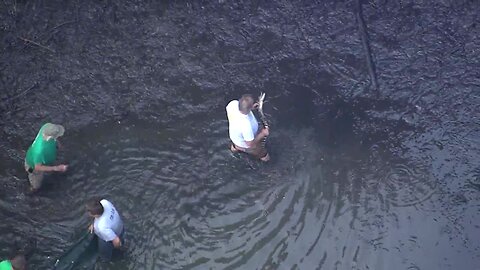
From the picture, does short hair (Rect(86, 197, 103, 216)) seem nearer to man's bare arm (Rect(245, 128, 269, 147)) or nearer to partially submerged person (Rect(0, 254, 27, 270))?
partially submerged person (Rect(0, 254, 27, 270))

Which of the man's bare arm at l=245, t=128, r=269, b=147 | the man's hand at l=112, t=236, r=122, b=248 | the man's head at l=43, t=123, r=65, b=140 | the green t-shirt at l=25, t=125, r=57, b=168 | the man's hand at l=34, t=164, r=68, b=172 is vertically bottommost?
the man's hand at l=112, t=236, r=122, b=248

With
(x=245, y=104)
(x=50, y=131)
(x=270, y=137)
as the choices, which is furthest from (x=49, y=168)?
(x=270, y=137)

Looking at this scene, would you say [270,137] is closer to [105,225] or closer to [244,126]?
[244,126]

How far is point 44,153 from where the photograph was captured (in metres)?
10.1

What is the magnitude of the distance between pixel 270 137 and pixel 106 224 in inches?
152

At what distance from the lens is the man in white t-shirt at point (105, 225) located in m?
9.09

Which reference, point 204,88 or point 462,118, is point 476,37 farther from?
point 204,88

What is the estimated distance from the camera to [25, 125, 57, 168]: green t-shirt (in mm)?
10008

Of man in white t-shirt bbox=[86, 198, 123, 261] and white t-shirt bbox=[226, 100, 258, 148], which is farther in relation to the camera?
white t-shirt bbox=[226, 100, 258, 148]

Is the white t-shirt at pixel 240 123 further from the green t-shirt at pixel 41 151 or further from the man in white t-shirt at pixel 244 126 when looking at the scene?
the green t-shirt at pixel 41 151

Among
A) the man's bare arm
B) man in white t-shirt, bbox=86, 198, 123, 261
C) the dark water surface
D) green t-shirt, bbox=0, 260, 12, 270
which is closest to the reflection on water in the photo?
the dark water surface

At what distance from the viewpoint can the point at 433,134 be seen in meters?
11.6

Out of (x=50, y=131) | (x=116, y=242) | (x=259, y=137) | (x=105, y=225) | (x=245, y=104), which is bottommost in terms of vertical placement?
(x=116, y=242)

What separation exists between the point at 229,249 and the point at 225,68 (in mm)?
4082
